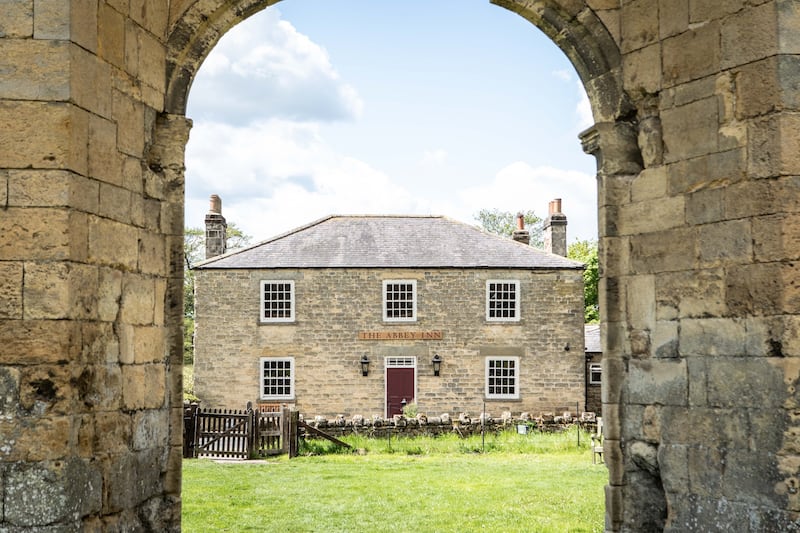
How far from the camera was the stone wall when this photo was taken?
72.6ft

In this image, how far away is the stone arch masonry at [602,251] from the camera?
4.15 m

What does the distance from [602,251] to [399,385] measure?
56.1 ft

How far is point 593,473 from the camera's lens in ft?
42.4

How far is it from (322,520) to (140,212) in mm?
5086

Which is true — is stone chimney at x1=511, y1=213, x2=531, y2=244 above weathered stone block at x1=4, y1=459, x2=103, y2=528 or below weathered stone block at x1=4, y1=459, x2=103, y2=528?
above

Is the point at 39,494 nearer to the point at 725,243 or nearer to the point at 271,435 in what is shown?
the point at 725,243

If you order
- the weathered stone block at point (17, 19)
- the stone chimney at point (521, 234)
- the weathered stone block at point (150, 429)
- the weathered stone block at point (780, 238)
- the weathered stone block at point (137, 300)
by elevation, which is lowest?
the weathered stone block at point (150, 429)

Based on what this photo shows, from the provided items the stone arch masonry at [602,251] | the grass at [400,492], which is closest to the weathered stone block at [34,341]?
the stone arch masonry at [602,251]

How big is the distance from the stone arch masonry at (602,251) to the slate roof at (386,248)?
16771 millimetres

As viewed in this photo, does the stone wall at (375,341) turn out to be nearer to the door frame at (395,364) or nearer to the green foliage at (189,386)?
the door frame at (395,364)

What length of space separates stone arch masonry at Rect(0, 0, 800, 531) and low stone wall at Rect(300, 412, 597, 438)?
12716 millimetres

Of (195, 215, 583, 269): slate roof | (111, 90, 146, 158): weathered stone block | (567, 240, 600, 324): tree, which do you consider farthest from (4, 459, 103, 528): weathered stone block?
(567, 240, 600, 324): tree

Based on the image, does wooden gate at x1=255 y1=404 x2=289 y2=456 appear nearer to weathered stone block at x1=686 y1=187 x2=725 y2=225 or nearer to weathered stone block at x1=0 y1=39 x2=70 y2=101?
weathered stone block at x1=686 y1=187 x2=725 y2=225

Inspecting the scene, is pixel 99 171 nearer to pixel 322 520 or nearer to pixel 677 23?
pixel 677 23
